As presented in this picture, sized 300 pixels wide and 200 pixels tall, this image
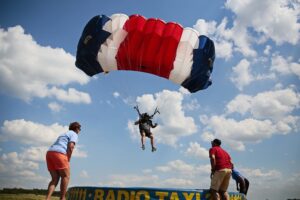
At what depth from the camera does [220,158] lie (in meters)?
8.10

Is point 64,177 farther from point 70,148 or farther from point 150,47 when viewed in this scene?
point 150,47

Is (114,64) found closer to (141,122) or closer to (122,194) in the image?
(141,122)

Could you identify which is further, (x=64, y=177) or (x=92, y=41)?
(x=92, y=41)

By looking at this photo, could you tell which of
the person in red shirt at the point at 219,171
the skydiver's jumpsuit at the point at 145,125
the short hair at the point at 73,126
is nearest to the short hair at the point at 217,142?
the person in red shirt at the point at 219,171

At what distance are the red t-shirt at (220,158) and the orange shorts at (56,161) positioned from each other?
3.52 m

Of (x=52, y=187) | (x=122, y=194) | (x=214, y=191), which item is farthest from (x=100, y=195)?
(x=214, y=191)

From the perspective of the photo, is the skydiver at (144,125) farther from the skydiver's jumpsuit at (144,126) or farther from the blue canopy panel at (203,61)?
the blue canopy panel at (203,61)

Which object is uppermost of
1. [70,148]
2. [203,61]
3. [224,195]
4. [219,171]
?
[203,61]

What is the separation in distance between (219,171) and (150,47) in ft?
20.5

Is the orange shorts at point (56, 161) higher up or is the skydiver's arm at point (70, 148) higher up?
the skydiver's arm at point (70, 148)

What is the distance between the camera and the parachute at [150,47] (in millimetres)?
12656

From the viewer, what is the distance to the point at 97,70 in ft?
45.0

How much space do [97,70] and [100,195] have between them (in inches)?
266

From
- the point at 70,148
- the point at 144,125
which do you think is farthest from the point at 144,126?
the point at 70,148
